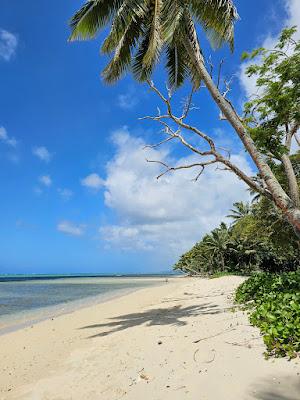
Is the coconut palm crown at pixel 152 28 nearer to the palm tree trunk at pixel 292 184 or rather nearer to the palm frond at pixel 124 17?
the palm frond at pixel 124 17

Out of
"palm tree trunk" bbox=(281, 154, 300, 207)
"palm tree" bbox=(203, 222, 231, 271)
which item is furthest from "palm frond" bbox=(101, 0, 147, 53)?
"palm tree" bbox=(203, 222, 231, 271)

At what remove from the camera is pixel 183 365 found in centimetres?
621

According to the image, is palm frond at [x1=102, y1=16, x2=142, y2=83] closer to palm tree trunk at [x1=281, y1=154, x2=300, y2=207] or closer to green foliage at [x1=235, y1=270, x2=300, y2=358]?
palm tree trunk at [x1=281, y1=154, x2=300, y2=207]

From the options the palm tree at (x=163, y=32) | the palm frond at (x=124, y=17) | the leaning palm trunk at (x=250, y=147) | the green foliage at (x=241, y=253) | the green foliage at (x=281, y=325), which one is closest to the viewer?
the green foliage at (x=281, y=325)

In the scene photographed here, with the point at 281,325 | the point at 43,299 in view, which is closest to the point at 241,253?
the point at 43,299

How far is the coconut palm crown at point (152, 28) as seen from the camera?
35.6ft

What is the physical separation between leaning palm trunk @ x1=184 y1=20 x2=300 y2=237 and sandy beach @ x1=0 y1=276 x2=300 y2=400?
2.71 m

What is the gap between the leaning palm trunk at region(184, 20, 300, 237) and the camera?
8.22 m

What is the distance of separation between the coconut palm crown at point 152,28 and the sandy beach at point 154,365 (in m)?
7.67

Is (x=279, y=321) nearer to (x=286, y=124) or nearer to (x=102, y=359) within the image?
(x=102, y=359)

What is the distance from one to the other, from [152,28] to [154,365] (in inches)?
366

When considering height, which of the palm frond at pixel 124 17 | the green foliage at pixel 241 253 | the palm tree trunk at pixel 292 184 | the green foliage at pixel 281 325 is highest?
the palm frond at pixel 124 17

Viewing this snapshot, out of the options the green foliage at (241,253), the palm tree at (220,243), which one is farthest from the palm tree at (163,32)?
the palm tree at (220,243)

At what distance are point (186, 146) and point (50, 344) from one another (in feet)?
22.1
